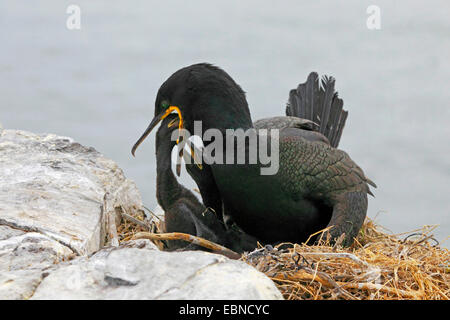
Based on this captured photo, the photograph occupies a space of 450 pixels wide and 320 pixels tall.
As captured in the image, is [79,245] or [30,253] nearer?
[30,253]

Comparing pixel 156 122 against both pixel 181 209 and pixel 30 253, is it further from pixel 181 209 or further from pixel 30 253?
pixel 30 253

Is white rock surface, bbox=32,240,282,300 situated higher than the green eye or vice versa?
the green eye

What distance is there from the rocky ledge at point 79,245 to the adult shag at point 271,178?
0.75 meters

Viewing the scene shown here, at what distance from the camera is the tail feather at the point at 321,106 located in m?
6.24

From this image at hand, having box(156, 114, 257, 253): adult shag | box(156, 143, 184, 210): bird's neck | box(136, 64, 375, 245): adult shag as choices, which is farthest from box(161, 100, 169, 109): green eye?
box(156, 143, 184, 210): bird's neck

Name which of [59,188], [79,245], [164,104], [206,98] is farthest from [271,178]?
[59,188]

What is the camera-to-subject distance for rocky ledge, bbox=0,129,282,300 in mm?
2561

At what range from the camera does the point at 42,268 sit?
299 centimetres

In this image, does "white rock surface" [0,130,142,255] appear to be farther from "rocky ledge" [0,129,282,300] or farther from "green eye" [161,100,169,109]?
"green eye" [161,100,169,109]

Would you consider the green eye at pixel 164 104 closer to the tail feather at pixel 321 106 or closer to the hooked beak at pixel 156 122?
the hooked beak at pixel 156 122

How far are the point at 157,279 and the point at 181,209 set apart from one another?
246 centimetres

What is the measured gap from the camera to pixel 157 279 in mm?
2598
